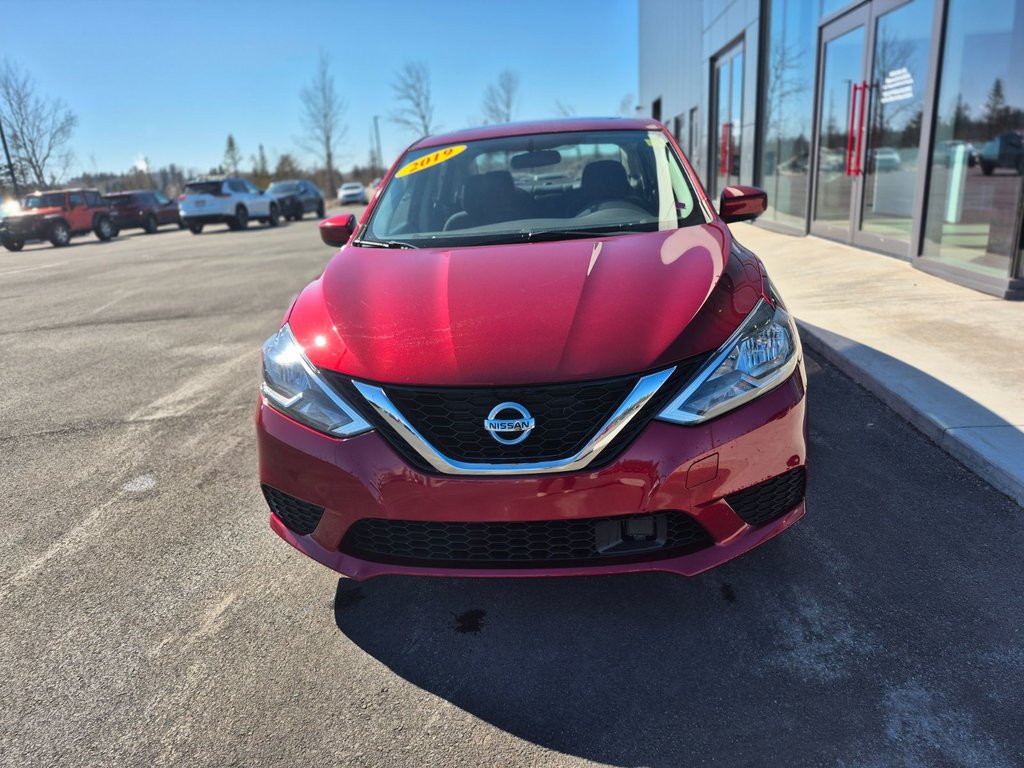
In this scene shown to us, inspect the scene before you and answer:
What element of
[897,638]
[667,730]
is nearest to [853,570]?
[897,638]

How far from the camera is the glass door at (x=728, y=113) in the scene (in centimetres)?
1600

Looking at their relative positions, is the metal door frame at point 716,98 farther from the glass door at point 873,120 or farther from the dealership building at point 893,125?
the glass door at point 873,120

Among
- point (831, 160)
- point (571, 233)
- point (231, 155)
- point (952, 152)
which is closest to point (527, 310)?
point (571, 233)

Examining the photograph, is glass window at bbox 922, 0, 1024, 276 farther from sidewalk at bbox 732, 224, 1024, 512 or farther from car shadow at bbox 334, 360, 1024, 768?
car shadow at bbox 334, 360, 1024, 768

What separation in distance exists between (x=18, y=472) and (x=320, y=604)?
2482 mm

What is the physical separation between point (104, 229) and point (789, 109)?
2208cm

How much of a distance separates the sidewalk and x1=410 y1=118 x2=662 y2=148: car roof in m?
2.09

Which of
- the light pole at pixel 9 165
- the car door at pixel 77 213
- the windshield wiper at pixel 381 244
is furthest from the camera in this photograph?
the light pole at pixel 9 165

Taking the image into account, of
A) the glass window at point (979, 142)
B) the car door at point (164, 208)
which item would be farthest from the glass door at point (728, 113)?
the car door at point (164, 208)

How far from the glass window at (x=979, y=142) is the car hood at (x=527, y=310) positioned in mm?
5124

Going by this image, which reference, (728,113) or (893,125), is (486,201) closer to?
(893,125)

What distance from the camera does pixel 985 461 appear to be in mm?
3361

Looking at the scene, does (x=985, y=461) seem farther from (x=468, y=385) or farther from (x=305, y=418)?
(x=305, y=418)

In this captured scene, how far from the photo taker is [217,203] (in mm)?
25375
